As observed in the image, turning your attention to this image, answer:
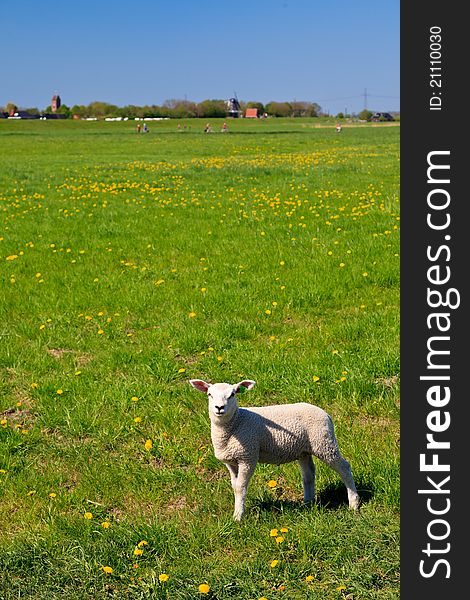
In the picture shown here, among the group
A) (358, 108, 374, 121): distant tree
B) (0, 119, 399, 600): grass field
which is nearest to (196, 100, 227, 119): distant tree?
(358, 108, 374, 121): distant tree

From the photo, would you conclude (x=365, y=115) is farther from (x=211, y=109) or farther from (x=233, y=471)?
(x=233, y=471)

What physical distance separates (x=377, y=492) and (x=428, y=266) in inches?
93.4

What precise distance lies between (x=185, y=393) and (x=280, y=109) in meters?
→ 172

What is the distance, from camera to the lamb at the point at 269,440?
13.7 feet

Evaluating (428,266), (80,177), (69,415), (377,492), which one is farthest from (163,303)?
(80,177)

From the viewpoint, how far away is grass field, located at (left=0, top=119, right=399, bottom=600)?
3928 mm

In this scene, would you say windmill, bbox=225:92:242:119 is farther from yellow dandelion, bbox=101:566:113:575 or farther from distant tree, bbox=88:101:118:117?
yellow dandelion, bbox=101:566:113:575

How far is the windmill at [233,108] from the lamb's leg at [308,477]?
560ft

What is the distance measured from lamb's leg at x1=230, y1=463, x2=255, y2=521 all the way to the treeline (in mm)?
150036

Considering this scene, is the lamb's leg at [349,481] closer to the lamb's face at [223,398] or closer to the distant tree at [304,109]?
the lamb's face at [223,398]

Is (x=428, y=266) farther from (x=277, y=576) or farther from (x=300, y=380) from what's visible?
(x=300, y=380)

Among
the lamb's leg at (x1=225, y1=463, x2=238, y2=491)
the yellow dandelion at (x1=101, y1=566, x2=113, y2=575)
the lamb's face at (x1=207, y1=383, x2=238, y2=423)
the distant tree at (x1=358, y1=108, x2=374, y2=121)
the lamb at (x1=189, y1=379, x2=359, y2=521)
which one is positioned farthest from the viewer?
the distant tree at (x1=358, y1=108, x2=374, y2=121)

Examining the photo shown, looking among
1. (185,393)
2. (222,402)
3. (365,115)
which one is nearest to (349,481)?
(222,402)

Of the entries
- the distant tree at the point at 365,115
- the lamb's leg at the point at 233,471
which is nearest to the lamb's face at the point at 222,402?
the lamb's leg at the point at 233,471
